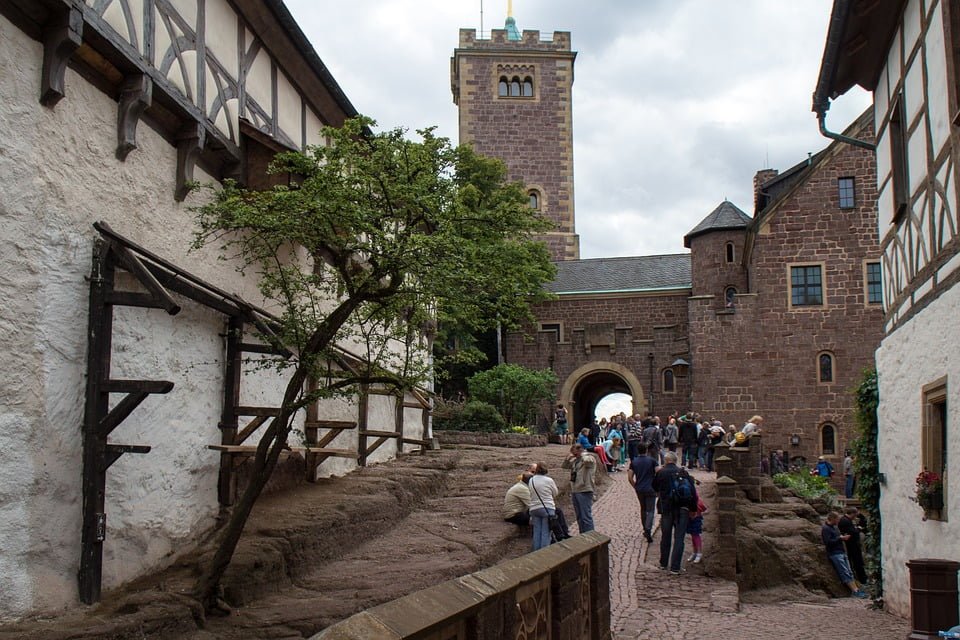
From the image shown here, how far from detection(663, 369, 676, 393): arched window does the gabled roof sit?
17.4 ft

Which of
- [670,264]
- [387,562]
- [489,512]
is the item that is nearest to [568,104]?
[670,264]

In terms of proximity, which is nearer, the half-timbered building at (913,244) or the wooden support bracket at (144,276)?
the wooden support bracket at (144,276)

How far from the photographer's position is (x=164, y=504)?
9.92 metres

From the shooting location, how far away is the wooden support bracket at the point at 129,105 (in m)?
9.34

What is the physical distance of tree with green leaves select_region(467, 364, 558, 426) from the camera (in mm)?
34344

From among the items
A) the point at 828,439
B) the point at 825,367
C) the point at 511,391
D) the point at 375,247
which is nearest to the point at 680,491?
the point at 375,247

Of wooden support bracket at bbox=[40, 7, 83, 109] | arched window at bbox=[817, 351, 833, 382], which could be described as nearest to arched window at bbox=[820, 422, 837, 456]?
arched window at bbox=[817, 351, 833, 382]

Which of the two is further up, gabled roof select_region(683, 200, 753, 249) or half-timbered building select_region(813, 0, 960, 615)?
gabled roof select_region(683, 200, 753, 249)

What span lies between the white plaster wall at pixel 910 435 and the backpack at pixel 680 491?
243cm

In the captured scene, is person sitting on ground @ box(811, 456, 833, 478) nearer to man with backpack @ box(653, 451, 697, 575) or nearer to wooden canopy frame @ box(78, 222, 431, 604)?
man with backpack @ box(653, 451, 697, 575)

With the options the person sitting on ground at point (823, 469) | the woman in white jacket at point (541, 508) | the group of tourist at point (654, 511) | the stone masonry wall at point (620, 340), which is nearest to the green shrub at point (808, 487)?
the group of tourist at point (654, 511)

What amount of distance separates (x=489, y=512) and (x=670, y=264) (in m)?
29.2

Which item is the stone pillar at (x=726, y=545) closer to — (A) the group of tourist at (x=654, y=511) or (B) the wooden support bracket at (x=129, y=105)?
(A) the group of tourist at (x=654, y=511)

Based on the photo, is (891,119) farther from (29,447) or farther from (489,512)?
(29,447)
